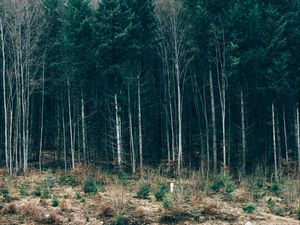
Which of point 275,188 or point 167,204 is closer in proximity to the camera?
point 167,204

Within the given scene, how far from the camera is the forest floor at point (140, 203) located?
622 inches

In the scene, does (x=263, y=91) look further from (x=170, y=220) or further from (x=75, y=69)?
(x=170, y=220)

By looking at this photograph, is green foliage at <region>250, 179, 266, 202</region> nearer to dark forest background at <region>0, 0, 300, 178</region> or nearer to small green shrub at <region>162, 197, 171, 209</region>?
dark forest background at <region>0, 0, 300, 178</region>

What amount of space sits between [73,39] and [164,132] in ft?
38.5

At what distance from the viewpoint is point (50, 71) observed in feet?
111

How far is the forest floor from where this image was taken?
15.8 metres

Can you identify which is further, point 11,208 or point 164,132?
point 164,132

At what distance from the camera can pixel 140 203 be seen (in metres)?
17.6

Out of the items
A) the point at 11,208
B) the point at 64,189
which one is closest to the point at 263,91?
the point at 64,189

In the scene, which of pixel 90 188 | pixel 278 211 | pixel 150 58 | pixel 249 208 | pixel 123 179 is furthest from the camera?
pixel 150 58

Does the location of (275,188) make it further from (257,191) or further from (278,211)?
(278,211)

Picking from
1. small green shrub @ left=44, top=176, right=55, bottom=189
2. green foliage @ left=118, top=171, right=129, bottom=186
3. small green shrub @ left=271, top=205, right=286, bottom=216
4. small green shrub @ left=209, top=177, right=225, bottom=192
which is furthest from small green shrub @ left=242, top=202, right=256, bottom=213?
small green shrub @ left=44, top=176, right=55, bottom=189

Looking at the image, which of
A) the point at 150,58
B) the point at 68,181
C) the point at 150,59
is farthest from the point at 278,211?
the point at 150,59

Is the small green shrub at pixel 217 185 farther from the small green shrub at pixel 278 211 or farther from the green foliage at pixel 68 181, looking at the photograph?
the green foliage at pixel 68 181
